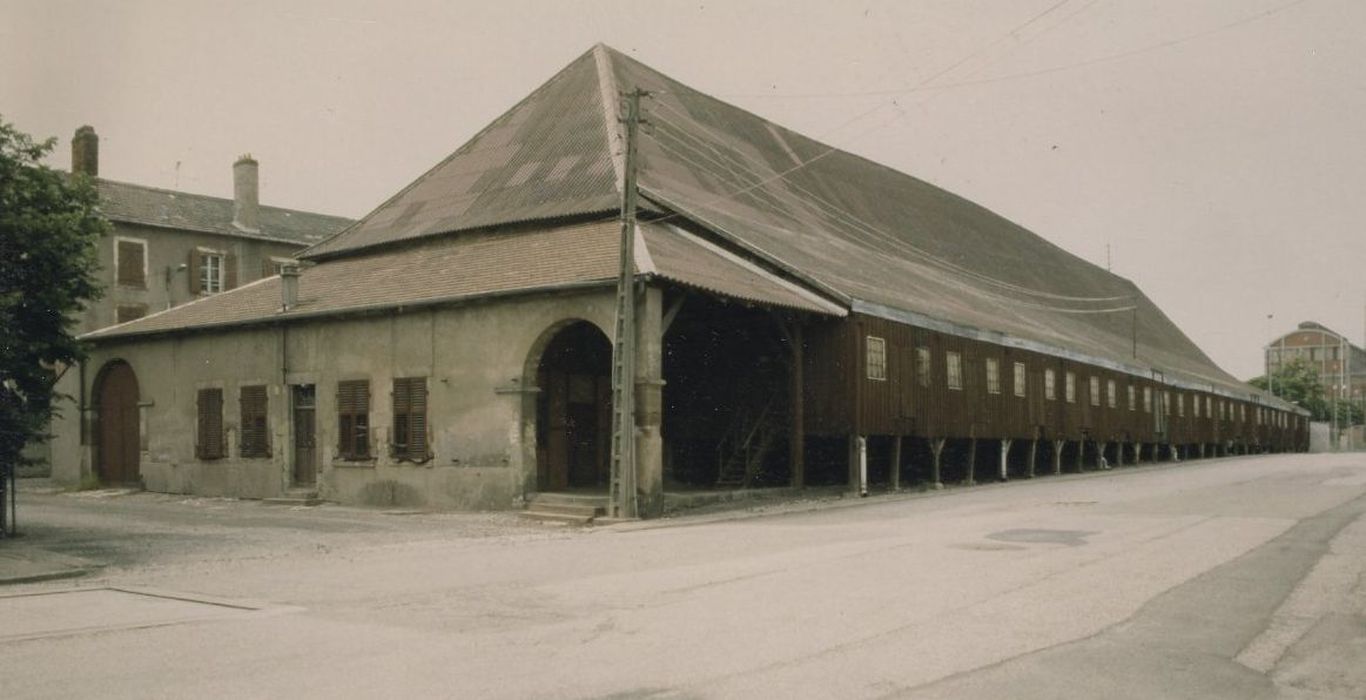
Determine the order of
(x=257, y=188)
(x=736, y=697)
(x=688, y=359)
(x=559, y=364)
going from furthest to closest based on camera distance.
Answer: (x=257, y=188) < (x=688, y=359) < (x=559, y=364) < (x=736, y=697)

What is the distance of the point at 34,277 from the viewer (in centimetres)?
1543

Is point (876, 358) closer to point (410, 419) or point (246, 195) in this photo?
point (410, 419)

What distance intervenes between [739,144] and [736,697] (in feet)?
98.1

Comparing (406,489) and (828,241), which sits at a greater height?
(828,241)

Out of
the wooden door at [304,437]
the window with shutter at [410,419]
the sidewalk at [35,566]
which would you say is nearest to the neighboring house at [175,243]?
the wooden door at [304,437]

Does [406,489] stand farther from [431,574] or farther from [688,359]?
[431,574]

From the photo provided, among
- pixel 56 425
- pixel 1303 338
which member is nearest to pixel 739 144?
Answer: pixel 56 425

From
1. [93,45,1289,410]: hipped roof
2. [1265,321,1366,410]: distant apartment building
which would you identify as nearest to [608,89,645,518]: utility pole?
[93,45,1289,410]: hipped roof

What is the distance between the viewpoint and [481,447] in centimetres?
2233

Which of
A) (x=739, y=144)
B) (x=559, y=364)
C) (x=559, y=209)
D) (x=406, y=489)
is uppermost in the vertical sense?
(x=739, y=144)

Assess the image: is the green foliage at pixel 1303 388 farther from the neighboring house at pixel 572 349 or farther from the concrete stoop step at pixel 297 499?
the concrete stoop step at pixel 297 499

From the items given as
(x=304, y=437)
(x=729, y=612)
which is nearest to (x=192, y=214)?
(x=304, y=437)

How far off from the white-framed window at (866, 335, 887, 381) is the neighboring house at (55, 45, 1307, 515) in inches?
3.7

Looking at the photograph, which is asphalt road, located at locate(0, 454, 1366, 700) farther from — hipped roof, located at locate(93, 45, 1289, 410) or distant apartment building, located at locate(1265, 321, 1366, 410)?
distant apartment building, located at locate(1265, 321, 1366, 410)
